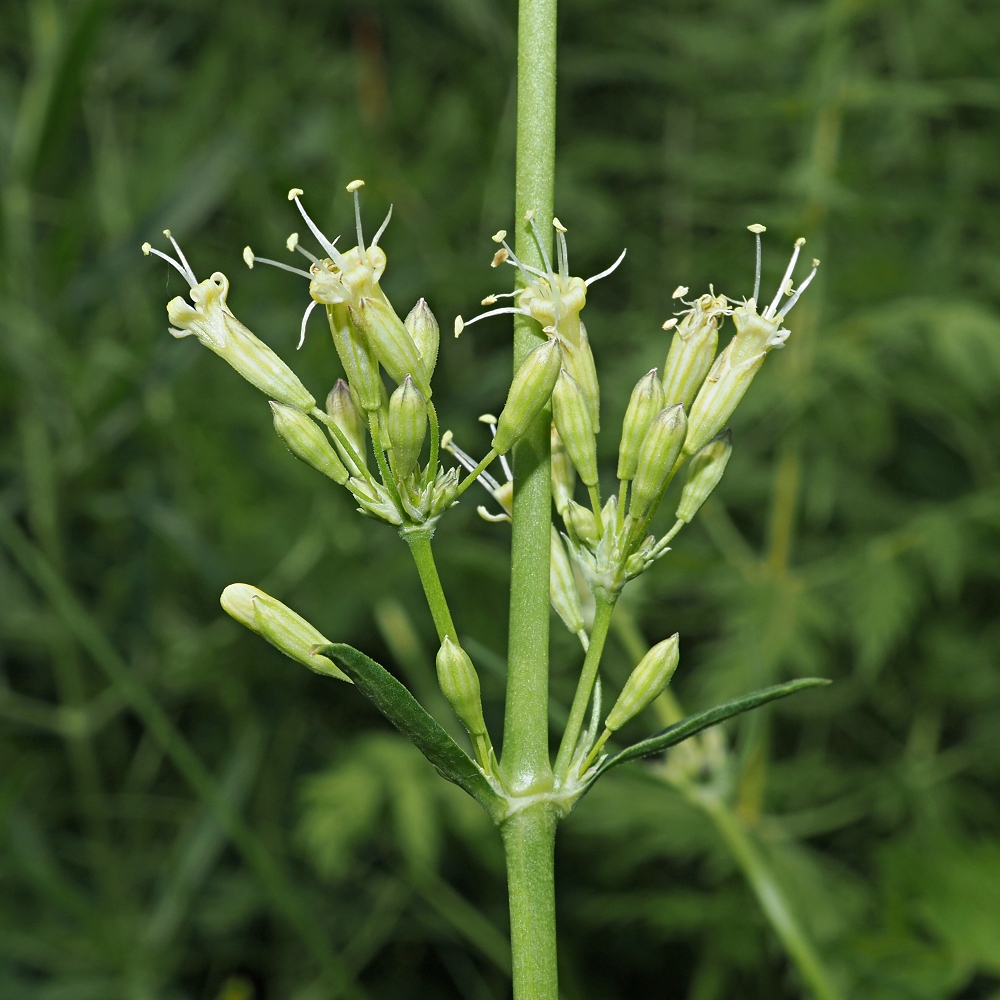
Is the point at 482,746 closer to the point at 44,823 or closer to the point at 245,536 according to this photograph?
the point at 245,536

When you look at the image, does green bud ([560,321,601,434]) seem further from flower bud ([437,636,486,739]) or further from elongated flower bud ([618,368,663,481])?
flower bud ([437,636,486,739])


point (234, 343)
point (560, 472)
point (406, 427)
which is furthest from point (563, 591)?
point (234, 343)

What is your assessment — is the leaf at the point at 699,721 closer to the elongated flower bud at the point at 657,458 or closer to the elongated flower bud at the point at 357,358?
the elongated flower bud at the point at 657,458

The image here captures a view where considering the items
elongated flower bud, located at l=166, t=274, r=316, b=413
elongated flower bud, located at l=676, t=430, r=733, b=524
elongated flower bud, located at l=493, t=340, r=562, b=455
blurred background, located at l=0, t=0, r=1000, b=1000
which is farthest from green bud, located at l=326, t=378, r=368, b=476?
blurred background, located at l=0, t=0, r=1000, b=1000

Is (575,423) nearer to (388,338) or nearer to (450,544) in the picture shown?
(388,338)

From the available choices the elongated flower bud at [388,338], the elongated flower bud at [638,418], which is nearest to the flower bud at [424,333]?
the elongated flower bud at [388,338]

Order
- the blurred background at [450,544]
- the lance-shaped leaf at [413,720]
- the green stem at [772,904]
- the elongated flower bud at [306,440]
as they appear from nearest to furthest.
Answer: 1. the lance-shaped leaf at [413,720]
2. the elongated flower bud at [306,440]
3. the green stem at [772,904]
4. the blurred background at [450,544]
